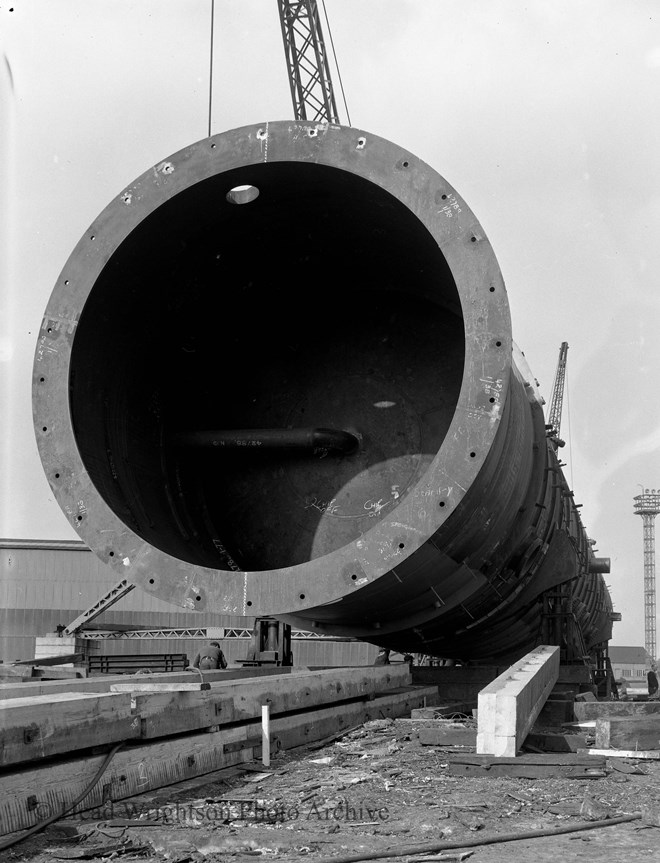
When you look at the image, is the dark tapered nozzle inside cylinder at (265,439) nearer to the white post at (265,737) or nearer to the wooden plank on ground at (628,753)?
the white post at (265,737)

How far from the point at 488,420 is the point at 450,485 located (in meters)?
0.28

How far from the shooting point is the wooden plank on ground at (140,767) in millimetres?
2229

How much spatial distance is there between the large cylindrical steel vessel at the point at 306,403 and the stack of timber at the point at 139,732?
1.21 ft

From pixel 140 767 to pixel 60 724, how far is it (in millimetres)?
350

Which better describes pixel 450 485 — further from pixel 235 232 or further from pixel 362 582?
pixel 235 232

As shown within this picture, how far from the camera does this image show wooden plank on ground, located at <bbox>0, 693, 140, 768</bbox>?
2250 millimetres

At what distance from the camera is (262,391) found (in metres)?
5.54

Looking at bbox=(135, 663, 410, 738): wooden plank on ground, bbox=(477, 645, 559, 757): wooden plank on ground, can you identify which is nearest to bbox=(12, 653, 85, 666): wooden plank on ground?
bbox=(135, 663, 410, 738): wooden plank on ground

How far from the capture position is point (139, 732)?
2.72m

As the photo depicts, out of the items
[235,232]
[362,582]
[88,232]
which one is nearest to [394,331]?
[235,232]

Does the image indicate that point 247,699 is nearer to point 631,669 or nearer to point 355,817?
point 355,817

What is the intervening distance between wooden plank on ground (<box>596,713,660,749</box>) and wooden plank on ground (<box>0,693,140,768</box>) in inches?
71.9

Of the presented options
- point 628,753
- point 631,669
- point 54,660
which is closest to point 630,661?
point 631,669

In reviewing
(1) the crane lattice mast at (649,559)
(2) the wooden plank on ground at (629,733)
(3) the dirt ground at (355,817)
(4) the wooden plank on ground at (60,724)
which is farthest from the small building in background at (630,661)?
(4) the wooden plank on ground at (60,724)
